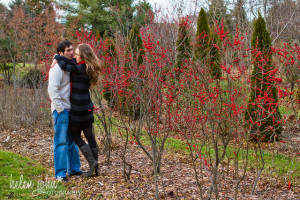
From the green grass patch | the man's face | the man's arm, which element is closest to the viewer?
the green grass patch

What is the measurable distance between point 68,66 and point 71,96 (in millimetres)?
419

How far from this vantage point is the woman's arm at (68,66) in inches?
143

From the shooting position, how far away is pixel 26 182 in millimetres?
3822

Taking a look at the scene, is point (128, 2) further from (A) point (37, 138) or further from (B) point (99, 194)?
(B) point (99, 194)

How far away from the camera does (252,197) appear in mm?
3443

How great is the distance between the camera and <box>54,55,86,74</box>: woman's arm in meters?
3.63

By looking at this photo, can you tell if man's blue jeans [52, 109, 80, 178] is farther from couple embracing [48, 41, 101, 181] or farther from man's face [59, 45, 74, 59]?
man's face [59, 45, 74, 59]

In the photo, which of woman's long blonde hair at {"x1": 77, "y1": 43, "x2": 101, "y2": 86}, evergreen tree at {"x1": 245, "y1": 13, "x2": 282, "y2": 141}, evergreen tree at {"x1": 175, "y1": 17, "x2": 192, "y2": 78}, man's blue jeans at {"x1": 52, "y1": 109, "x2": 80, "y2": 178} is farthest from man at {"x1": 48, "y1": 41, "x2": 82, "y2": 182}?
evergreen tree at {"x1": 245, "y1": 13, "x2": 282, "y2": 141}

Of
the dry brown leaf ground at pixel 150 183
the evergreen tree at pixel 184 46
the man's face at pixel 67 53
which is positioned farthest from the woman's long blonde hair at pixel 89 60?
the dry brown leaf ground at pixel 150 183

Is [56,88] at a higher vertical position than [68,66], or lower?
lower

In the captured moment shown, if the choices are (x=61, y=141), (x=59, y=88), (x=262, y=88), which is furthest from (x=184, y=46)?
(x=61, y=141)

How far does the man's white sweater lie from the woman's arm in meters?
0.08

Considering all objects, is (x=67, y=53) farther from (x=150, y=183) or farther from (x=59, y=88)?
(x=150, y=183)

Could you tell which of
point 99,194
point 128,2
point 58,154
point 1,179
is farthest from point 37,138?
point 128,2
